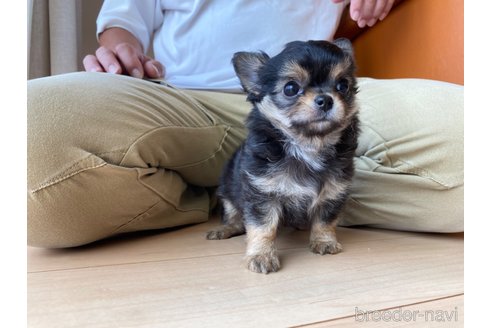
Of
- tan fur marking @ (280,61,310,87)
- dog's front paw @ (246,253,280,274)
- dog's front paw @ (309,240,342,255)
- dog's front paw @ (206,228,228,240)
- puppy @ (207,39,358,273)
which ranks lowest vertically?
dog's front paw @ (206,228,228,240)

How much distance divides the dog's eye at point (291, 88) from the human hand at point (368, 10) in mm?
926

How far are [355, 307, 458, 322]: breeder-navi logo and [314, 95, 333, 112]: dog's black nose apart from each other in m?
0.61

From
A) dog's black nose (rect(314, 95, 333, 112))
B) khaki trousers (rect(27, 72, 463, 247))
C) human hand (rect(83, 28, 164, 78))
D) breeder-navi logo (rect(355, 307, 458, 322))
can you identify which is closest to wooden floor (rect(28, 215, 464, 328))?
breeder-navi logo (rect(355, 307, 458, 322))

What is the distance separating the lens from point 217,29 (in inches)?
83.2

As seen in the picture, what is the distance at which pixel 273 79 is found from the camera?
1456 mm

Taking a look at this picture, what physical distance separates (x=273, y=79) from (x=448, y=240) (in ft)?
3.01

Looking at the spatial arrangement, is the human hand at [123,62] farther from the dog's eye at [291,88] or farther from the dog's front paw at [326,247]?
the dog's front paw at [326,247]

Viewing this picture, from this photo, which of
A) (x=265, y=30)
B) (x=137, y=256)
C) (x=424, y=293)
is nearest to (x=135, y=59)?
(x=265, y=30)

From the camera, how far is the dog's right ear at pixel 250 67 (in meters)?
1.55

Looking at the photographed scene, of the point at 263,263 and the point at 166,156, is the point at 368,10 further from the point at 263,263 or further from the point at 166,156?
the point at 263,263

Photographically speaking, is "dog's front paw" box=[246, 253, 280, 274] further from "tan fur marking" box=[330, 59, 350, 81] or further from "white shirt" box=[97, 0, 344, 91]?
"white shirt" box=[97, 0, 344, 91]

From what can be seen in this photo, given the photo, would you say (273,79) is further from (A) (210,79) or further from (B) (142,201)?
(A) (210,79)

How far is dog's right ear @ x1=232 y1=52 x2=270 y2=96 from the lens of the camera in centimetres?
155

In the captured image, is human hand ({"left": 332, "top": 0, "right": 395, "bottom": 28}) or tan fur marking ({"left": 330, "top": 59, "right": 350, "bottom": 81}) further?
human hand ({"left": 332, "top": 0, "right": 395, "bottom": 28})
